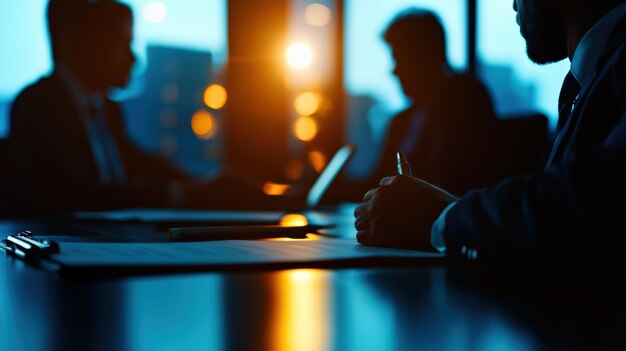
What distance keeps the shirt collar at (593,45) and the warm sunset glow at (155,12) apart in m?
3.86

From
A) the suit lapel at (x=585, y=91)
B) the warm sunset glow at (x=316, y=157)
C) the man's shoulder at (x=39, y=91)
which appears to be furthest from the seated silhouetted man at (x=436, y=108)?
the suit lapel at (x=585, y=91)

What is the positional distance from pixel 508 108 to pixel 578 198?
4.60 m

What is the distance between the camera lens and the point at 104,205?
7.38ft

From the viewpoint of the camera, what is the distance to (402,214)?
0.84m

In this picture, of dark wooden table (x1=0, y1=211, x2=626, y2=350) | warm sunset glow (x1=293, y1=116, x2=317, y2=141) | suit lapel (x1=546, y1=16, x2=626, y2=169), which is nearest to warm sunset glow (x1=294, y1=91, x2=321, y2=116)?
warm sunset glow (x1=293, y1=116, x2=317, y2=141)

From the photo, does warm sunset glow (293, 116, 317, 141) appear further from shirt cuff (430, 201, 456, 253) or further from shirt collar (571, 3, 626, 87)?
shirt cuff (430, 201, 456, 253)

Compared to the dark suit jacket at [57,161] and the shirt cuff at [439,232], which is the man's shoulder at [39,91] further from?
the shirt cuff at [439,232]

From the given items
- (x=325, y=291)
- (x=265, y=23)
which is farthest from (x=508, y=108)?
(x=325, y=291)

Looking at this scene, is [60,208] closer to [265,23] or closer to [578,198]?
[578,198]

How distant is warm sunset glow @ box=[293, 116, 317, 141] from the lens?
4816 millimetres

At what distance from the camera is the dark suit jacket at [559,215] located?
2.01ft

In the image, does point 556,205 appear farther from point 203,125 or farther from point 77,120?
point 203,125

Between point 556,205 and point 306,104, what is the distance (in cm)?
427

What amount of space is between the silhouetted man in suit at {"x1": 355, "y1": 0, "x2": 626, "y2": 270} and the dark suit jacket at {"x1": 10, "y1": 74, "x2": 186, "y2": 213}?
1544 mm
